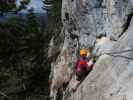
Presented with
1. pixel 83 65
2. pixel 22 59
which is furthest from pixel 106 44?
pixel 22 59

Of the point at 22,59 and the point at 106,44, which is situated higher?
the point at 106,44

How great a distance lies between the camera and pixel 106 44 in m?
8.72

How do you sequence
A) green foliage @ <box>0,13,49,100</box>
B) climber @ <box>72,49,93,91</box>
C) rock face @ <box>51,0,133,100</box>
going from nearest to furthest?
rock face @ <box>51,0,133,100</box>, climber @ <box>72,49,93,91</box>, green foliage @ <box>0,13,49,100</box>

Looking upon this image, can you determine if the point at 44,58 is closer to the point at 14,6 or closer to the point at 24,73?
the point at 24,73

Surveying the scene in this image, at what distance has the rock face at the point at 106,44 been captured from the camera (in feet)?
21.8

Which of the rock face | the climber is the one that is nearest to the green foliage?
the rock face

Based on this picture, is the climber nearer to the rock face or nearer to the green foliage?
the rock face

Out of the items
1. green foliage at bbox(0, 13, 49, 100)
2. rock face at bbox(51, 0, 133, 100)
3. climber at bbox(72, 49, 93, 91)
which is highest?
rock face at bbox(51, 0, 133, 100)

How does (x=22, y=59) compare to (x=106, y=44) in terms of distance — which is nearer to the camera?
(x=106, y=44)

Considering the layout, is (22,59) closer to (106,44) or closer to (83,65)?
(83,65)

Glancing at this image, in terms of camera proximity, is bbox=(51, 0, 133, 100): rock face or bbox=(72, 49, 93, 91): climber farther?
bbox=(72, 49, 93, 91): climber

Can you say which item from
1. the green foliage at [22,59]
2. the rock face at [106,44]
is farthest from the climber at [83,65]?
the green foliage at [22,59]

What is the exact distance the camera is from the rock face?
21.8 ft

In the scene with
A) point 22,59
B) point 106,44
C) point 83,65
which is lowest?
point 22,59
